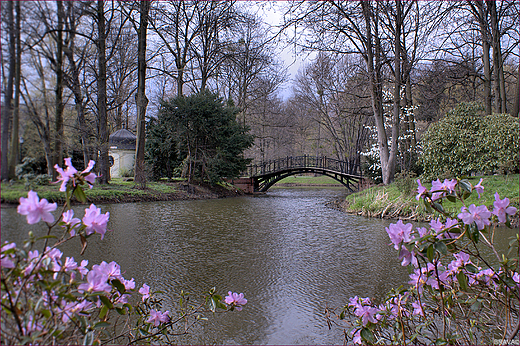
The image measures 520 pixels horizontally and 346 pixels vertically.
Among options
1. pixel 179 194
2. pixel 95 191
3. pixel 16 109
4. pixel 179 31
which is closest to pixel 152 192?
pixel 179 194

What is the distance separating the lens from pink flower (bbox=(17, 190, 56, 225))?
87 cm

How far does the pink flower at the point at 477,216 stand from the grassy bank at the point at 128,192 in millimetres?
1610

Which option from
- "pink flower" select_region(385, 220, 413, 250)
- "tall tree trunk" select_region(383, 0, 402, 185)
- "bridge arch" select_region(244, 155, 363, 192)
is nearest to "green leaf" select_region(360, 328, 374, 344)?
"pink flower" select_region(385, 220, 413, 250)

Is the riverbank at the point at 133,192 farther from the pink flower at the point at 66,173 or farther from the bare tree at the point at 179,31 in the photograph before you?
the bare tree at the point at 179,31

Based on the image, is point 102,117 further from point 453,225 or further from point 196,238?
point 453,225

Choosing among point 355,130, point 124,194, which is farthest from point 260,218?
point 355,130

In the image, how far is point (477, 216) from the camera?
127 cm

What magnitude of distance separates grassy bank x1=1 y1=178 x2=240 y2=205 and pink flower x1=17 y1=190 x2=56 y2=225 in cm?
43

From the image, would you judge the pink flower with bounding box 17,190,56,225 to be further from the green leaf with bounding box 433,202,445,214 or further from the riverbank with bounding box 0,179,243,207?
the green leaf with bounding box 433,202,445,214

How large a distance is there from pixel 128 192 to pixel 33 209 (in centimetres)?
945

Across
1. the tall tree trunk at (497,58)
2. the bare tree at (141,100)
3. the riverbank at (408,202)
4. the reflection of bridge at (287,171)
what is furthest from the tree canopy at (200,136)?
the tall tree trunk at (497,58)

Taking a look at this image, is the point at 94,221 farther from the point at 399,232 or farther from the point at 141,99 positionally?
the point at 141,99

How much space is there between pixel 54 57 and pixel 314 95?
20.5 metres

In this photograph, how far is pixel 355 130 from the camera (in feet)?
76.2
